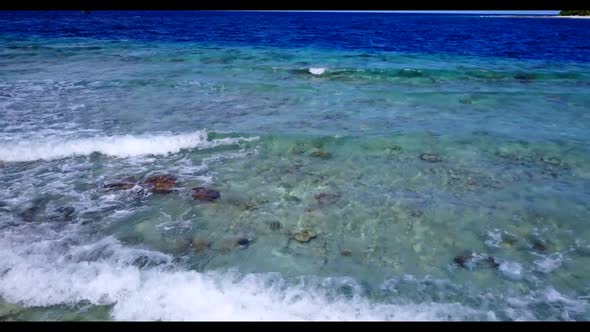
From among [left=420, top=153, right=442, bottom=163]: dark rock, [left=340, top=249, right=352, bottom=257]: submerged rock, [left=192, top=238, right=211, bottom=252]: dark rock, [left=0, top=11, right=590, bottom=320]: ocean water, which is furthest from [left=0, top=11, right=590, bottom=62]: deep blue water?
[left=340, top=249, right=352, bottom=257]: submerged rock

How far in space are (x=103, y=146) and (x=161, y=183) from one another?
2.48 m

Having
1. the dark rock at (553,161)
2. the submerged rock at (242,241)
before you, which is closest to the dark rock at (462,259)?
the submerged rock at (242,241)

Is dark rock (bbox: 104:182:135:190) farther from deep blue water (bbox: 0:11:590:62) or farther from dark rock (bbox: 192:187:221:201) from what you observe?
deep blue water (bbox: 0:11:590:62)

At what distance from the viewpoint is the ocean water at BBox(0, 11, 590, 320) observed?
14.2 ft

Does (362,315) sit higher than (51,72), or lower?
lower

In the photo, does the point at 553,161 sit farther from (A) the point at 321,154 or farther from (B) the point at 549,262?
(A) the point at 321,154

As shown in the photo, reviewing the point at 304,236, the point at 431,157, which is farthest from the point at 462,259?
the point at 431,157

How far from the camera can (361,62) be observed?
22.8 m

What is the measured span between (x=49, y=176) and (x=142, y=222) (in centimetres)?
283

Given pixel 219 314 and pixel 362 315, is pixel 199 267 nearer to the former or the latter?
pixel 219 314

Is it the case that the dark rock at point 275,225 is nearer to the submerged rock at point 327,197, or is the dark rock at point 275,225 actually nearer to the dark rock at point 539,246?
the submerged rock at point 327,197

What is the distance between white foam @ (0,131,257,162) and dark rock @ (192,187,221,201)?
214 cm
